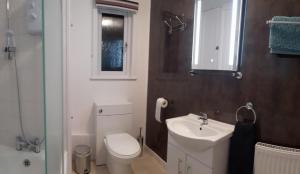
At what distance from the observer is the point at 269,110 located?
1328 millimetres

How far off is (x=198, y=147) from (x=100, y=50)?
1840mm

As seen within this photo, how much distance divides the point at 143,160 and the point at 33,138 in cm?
137

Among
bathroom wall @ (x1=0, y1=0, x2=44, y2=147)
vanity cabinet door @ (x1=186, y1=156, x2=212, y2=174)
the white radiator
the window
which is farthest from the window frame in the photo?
the white radiator

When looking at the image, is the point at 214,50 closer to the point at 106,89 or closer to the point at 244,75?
the point at 244,75

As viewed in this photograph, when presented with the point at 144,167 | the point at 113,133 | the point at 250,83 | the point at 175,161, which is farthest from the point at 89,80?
the point at 250,83

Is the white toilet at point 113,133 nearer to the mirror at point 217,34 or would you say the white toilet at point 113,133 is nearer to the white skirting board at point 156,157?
the white skirting board at point 156,157

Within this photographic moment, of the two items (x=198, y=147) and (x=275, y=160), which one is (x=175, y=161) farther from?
(x=275, y=160)

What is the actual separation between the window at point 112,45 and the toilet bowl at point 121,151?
2.84 ft

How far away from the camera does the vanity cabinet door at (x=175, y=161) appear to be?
5.53ft

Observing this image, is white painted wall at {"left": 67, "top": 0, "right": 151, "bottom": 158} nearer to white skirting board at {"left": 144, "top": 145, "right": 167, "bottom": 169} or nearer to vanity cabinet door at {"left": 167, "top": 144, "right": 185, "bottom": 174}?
white skirting board at {"left": 144, "top": 145, "right": 167, "bottom": 169}

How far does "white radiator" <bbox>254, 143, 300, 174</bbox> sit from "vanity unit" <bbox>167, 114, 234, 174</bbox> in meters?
0.24

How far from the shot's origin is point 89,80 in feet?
8.43

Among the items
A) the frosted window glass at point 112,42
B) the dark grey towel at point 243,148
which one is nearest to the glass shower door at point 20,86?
the frosted window glass at point 112,42

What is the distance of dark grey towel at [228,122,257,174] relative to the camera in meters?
1.36
